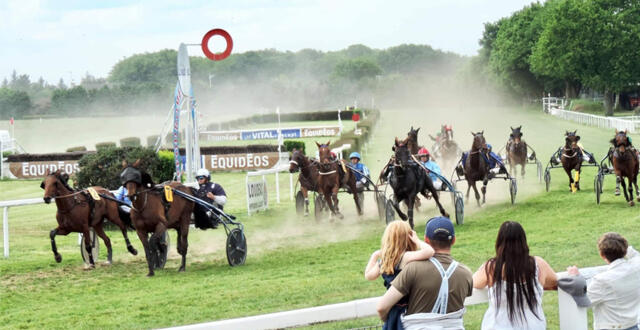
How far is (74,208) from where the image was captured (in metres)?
11.8

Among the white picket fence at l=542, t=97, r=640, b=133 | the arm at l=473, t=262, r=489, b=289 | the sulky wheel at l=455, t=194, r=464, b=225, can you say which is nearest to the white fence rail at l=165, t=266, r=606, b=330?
the arm at l=473, t=262, r=489, b=289

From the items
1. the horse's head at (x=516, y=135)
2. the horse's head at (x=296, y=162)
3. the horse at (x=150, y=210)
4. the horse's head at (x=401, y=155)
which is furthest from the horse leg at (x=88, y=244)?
the horse's head at (x=516, y=135)

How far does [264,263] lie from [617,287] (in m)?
7.98

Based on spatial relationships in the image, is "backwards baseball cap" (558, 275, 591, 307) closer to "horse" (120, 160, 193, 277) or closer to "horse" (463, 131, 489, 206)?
"horse" (120, 160, 193, 277)

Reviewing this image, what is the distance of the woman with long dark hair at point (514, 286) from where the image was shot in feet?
14.6

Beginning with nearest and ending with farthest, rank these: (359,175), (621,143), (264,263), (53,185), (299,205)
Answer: (53,185) < (264,263) < (621,143) < (359,175) < (299,205)

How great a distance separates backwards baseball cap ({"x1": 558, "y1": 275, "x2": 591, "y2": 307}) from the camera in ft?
15.0

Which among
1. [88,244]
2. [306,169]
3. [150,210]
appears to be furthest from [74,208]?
[306,169]

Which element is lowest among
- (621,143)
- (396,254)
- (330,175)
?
(330,175)

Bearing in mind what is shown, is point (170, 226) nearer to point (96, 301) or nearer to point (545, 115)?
point (96, 301)

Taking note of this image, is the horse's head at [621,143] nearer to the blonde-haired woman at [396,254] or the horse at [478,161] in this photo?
the horse at [478,161]

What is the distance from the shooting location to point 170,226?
11.7 metres

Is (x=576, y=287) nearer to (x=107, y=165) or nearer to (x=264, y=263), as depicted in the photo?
(x=264, y=263)

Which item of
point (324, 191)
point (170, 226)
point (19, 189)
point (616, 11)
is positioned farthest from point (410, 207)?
point (616, 11)
